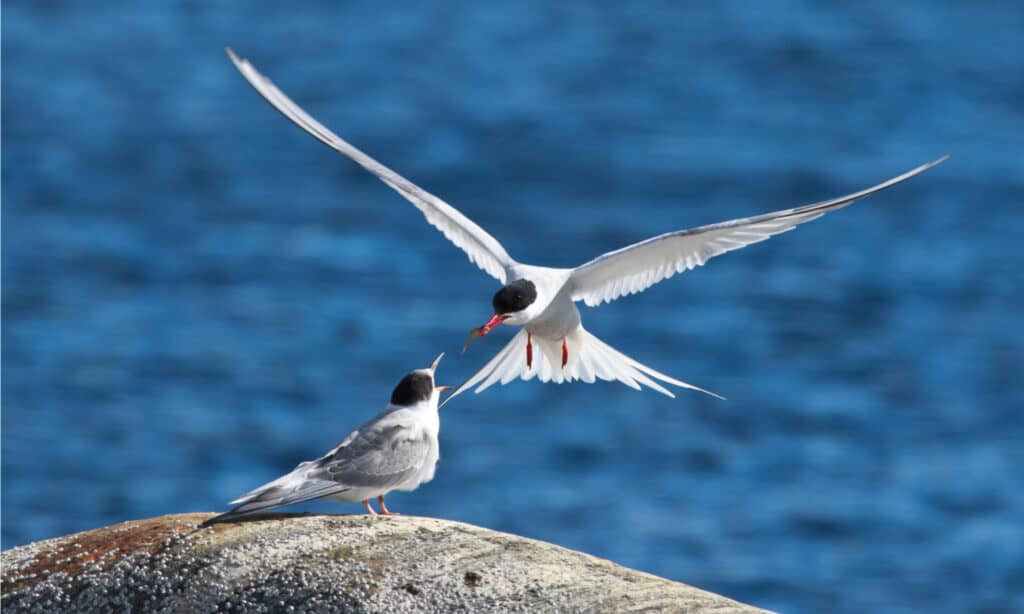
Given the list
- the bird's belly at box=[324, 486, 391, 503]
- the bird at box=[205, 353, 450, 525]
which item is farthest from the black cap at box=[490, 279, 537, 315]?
the bird's belly at box=[324, 486, 391, 503]

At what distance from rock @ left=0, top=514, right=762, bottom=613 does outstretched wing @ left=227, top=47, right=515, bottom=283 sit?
2691 mm

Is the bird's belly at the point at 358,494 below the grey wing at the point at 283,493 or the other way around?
the other way around

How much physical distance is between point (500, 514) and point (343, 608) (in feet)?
31.7

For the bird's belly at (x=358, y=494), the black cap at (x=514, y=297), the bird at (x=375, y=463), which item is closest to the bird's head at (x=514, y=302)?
the black cap at (x=514, y=297)

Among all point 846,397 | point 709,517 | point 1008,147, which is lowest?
point 709,517

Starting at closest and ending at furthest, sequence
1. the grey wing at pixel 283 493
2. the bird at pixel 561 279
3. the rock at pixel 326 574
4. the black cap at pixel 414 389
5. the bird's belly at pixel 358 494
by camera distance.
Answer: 1. the rock at pixel 326 574
2. the grey wing at pixel 283 493
3. the bird's belly at pixel 358 494
4. the black cap at pixel 414 389
5. the bird at pixel 561 279

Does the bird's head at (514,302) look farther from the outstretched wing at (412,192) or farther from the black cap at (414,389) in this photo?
the outstretched wing at (412,192)

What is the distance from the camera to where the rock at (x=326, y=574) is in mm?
5738

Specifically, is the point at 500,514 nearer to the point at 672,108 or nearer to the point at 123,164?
the point at 123,164

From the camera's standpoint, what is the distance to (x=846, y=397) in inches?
721

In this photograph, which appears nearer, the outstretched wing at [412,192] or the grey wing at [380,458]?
the grey wing at [380,458]

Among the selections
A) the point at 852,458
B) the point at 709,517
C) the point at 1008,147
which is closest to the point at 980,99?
the point at 1008,147

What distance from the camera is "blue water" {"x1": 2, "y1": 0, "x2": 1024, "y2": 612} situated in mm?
15695

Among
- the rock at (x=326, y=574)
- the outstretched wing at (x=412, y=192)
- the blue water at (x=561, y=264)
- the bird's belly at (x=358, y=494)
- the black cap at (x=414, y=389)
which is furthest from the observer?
the blue water at (x=561, y=264)
